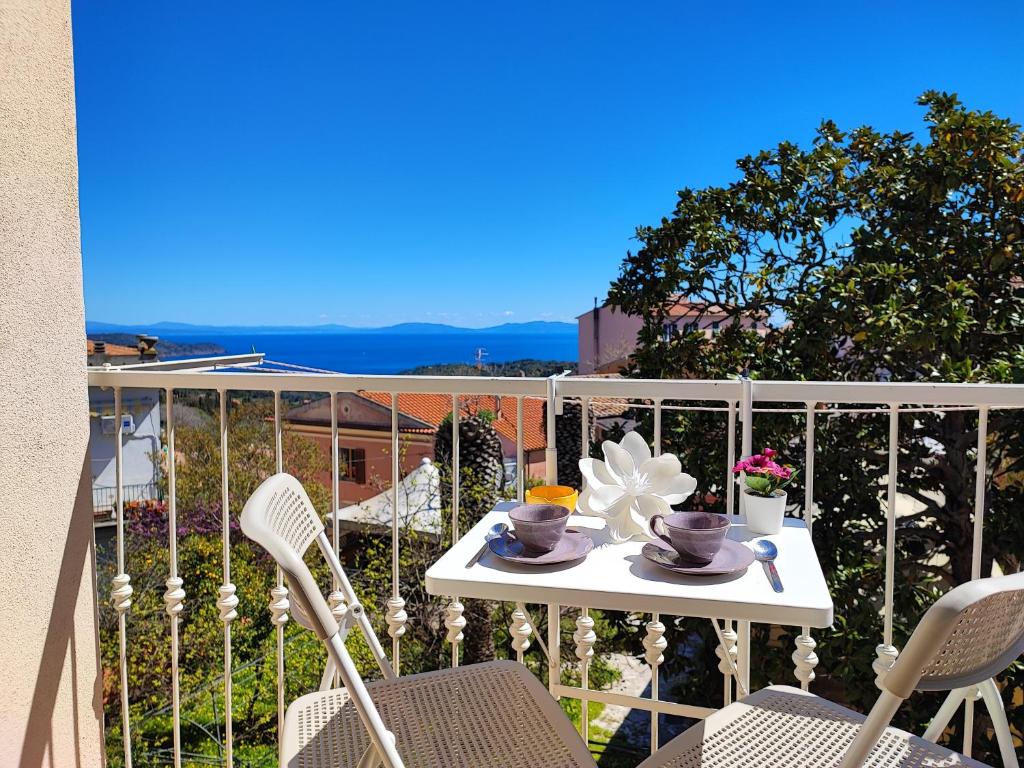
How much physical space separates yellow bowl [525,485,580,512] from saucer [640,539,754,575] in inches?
9.4

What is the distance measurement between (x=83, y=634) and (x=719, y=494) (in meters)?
3.73

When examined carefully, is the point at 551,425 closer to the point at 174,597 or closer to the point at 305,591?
the point at 305,591

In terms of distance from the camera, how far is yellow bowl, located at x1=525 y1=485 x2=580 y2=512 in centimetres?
152

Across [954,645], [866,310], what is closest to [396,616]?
[954,645]

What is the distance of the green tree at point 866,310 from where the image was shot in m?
4.33

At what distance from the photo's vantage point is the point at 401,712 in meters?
1.36

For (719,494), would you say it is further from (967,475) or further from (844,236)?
(844,236)

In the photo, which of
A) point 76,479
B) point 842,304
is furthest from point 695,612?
point 842,304

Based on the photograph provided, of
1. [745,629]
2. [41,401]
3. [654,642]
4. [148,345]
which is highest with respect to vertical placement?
[148,345]

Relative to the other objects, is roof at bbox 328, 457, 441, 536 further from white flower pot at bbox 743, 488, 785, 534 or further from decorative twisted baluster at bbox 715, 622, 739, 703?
white flower pot at bbox 743, 488, 785, 534

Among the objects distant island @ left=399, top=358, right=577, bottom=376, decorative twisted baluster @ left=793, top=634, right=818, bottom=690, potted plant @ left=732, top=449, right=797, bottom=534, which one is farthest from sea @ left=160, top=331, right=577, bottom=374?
potted plant @ left=732, top=449, right=797, bottom=534

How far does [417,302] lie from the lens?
31734 mm

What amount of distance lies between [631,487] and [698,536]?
8.7 inches

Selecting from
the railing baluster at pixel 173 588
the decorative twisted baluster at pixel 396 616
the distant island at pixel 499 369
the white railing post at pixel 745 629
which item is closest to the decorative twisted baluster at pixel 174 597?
the railing baluster at pixel 173 588
